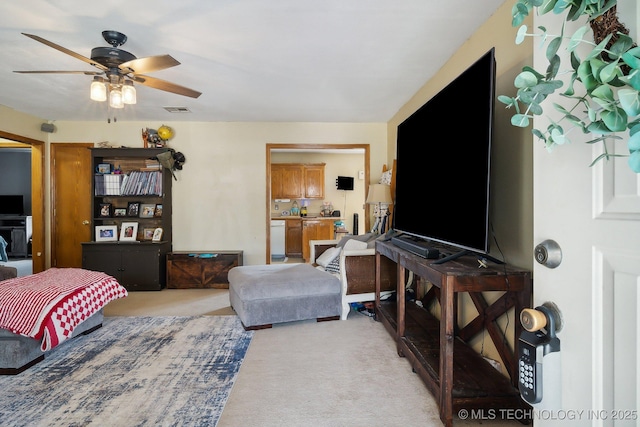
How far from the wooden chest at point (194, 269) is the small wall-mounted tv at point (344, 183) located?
4.12 metres

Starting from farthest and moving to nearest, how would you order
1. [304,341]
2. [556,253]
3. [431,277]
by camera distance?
[304,341] → [431,277] → [556,253]

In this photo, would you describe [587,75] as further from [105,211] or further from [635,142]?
[105,211]

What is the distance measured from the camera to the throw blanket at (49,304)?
2217mm

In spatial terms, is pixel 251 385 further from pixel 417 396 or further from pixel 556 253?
pixel 556 253

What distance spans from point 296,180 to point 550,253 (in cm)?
738

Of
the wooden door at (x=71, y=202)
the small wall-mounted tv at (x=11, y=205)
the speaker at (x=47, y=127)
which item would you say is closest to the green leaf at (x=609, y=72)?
the wooden door at (x=71, y=202)

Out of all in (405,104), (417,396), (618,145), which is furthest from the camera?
(405,104)

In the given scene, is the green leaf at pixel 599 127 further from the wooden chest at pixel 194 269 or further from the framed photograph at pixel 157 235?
the framed photograph at pixel 157 235

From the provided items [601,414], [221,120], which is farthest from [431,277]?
[221,120]

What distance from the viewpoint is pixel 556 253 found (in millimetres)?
746

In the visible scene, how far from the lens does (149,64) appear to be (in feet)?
7.68

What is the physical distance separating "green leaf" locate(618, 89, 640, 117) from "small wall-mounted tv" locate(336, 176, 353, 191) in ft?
25.0

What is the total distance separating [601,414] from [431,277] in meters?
1.13

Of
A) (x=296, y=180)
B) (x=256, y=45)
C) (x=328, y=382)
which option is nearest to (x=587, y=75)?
(x=328, y=382)
